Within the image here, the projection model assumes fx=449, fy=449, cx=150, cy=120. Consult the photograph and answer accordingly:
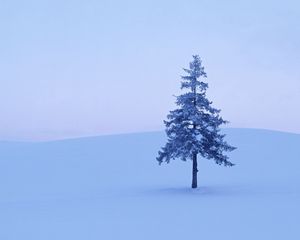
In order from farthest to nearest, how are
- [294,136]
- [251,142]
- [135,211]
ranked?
[294,136] < [251,142] < [135,211]

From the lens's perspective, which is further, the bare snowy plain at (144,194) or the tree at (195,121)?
the tree at (195,121)

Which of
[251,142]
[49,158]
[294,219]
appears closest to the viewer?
[294,219]

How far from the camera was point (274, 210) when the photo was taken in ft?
69.2

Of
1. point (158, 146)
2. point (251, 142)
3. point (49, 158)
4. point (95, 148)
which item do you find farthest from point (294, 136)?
point (49, 158)

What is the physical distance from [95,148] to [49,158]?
7922 mm

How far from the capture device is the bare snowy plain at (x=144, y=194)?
17.9 metres

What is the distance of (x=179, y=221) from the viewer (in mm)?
19250

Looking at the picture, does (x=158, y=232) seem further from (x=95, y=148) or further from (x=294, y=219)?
(x=95, y=148)

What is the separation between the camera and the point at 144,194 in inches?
1214

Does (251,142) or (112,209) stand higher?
(251,142)

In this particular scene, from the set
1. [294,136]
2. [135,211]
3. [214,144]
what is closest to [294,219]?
[135,211]

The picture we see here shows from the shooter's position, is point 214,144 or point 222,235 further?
point 214,144

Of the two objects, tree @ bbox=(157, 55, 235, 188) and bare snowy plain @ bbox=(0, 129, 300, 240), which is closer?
bare snowy plain @ bbox=(0, 129, 300, 240)

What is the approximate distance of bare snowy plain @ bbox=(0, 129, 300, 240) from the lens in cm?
1786
